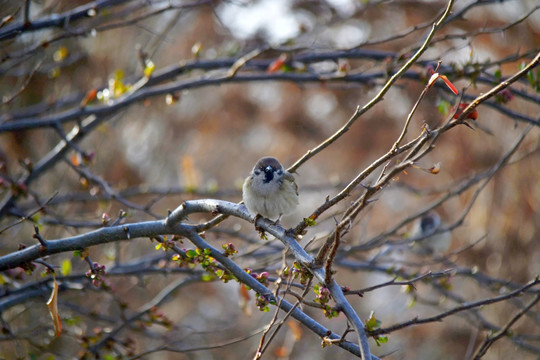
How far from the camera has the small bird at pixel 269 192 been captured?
4012mm

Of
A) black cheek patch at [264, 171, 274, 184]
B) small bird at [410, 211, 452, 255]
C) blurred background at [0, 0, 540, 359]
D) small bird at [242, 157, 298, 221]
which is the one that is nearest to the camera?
small bird at [242, 157, 298, 221]

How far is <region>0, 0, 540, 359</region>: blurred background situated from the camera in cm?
522

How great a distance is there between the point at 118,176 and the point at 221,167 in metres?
3.98

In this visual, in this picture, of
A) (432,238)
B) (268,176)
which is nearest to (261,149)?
(432,238)

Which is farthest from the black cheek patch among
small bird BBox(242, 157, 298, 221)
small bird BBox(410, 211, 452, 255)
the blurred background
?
small bird BBox(410, 211, 452, 255)

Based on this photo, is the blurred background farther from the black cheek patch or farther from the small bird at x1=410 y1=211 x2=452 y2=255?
the black cheek patch

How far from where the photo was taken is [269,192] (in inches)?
163

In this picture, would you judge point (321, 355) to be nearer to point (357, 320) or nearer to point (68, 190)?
point (68, 190)

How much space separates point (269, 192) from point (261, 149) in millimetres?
8525

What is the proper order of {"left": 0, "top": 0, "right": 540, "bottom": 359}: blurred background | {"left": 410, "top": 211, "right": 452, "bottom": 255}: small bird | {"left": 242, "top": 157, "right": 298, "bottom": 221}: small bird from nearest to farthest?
{"left": 242, "top": 157, "right": 298, "bottom": 221}: small bird → {"left": 0, "top": 0, "right": 540, "bottom": 359}: blurred background → {"left": 410, "top": 211, "right": 452, "bottom": 255}: small bird

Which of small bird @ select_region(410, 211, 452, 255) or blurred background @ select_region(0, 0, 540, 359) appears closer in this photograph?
blurred background @ select_region(0, 0, 540, 359)

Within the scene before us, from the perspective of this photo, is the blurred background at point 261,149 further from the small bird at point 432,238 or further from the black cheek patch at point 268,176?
the black cheek patch at point 268,176

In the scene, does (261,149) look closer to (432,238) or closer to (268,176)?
(432,238)

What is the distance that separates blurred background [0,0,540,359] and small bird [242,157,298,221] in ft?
2.48
